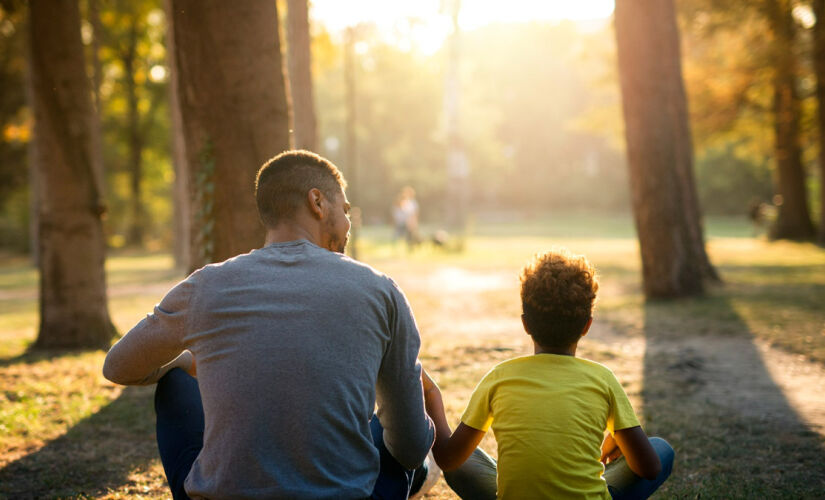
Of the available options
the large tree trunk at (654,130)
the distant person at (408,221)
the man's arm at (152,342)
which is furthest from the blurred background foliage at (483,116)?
the man's arm at (152,342)

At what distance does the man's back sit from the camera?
224 cm

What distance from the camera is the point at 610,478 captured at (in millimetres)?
2936

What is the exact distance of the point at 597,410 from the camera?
260cm

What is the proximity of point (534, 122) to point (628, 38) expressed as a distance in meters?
50.8

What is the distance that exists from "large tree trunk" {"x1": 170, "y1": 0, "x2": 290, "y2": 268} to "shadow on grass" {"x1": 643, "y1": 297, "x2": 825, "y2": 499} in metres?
2.95

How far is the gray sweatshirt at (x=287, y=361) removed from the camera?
2238 millimetres

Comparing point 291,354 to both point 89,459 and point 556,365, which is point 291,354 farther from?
point 89,459

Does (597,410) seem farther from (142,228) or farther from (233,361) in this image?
(142,228)

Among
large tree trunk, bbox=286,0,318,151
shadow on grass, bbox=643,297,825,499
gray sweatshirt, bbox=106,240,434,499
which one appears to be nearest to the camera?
gray sweatshirt, bbox=106,240,434,499

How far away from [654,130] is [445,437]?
8.83 meters

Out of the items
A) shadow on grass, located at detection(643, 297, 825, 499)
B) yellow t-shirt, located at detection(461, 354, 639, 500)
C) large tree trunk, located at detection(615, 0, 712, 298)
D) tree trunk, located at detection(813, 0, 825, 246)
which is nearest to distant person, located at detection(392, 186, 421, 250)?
tree trunk, located at detection(813, 0, 825, 246)

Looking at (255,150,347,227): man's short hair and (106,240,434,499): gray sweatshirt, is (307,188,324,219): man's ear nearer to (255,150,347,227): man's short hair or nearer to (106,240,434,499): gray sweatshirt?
(255,150,347,227): man's short hair

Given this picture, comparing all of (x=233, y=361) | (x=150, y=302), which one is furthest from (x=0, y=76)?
(x=233, y=361)

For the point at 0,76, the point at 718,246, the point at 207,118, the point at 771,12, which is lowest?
the point at 718,246
